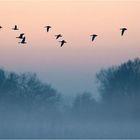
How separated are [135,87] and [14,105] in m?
10.6

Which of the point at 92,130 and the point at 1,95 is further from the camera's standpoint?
the point at 1,95

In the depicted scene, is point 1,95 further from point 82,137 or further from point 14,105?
point 82,137

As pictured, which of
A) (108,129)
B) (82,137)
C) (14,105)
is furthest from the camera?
(14,105)

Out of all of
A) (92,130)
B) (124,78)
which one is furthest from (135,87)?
(92,130)

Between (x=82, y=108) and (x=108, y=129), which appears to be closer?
(x=108, y=129)

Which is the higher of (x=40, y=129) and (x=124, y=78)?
(x=124, y=78)

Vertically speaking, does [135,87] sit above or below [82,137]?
above

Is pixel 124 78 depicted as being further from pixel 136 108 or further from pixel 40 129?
pixel 40 129

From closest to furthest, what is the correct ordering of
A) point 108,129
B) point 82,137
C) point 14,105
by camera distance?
point 82,137
point 108,129
point 14,105

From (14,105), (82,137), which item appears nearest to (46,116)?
(14,105)

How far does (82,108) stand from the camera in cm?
9125

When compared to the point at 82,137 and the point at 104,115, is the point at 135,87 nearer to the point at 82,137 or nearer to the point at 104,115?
the point at 104,115

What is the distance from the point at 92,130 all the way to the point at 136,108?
6309 mm

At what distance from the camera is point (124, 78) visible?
88938mm
